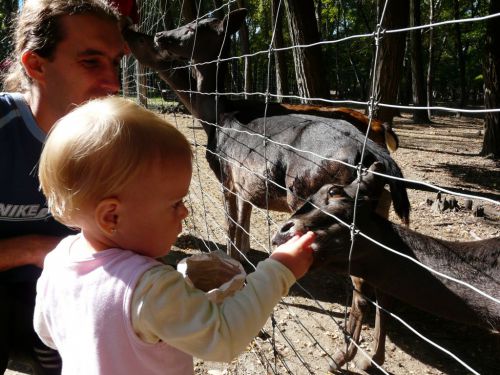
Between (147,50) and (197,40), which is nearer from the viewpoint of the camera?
(197,40)

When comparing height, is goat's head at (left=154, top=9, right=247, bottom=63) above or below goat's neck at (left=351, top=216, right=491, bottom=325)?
above

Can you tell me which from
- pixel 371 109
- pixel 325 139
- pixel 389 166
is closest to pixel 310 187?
pixel 325 139

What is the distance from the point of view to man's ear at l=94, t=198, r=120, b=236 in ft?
3.92

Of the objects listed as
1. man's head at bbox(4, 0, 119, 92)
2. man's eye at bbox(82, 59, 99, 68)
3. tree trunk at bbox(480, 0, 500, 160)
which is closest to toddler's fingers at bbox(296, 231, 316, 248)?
man's eye at bbox(82, 59, 99, 68)

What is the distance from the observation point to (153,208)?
1228 mm

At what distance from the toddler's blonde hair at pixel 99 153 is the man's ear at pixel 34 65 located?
0.80 m

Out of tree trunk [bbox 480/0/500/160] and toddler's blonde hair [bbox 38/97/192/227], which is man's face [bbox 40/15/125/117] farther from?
tree trunk [bbox 480/0/500/160]

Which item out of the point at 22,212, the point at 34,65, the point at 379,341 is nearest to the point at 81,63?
the point at 34,65

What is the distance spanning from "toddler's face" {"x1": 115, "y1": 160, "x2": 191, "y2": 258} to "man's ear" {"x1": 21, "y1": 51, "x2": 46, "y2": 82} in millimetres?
1006

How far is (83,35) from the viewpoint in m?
1.90

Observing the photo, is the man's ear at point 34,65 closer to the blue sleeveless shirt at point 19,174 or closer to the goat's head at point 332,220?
the blue sleeveless shirt at point 19,174

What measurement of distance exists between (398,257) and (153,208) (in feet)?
5.31

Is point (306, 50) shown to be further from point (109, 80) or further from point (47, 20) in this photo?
point (47, 20)

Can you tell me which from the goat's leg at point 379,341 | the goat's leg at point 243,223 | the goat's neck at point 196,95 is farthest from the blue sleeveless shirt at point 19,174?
the goat's neck at point 196,95
